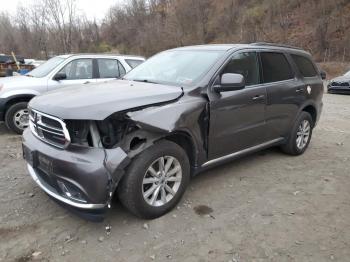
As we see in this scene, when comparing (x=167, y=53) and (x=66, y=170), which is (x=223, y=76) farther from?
(x=66, y=170)

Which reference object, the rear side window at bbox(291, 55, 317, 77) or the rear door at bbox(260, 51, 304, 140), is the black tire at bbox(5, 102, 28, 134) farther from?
the rear side window at bbox(291, 55, 317, 77)

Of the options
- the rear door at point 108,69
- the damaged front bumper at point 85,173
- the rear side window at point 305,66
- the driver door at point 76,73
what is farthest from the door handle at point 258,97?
the rear door at point 108,69

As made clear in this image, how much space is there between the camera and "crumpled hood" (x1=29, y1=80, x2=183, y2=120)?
117 inches

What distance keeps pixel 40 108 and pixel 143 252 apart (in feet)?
5.71

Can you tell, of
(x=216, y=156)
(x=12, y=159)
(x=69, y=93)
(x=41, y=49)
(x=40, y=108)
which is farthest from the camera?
(x=41, y=49)

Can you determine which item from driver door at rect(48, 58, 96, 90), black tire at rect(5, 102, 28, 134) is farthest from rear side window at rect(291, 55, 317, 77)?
black tire at rect(5, 102, 28, 134)

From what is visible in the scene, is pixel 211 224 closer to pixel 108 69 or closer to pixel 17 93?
pixel 17 93

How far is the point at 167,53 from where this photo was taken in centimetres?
484

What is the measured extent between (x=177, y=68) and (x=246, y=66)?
3.06ft

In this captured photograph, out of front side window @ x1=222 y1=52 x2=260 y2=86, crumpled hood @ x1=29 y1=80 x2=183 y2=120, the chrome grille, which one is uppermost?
front side window @ x1=222 y1=52 x2=260 y2=86

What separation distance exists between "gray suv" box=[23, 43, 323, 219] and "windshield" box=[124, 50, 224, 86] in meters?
0.01

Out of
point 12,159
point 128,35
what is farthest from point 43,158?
point 128,35

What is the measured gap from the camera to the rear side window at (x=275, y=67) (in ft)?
15.2

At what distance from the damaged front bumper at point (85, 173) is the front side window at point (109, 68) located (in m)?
4.76
